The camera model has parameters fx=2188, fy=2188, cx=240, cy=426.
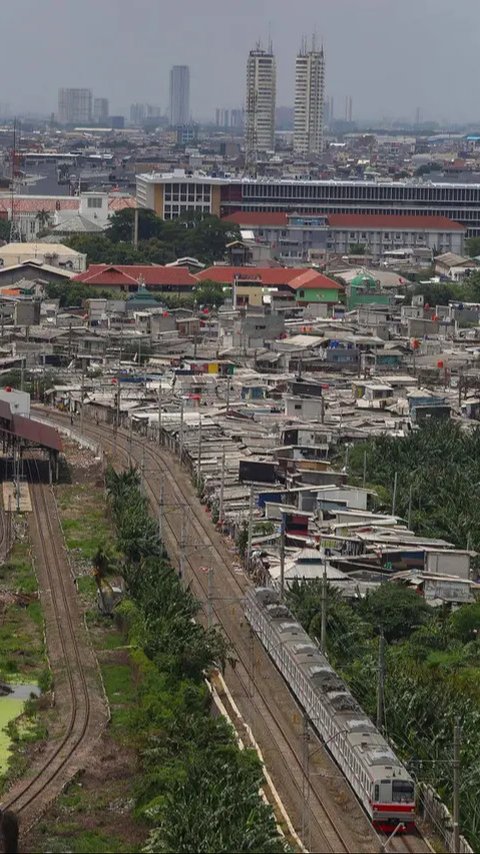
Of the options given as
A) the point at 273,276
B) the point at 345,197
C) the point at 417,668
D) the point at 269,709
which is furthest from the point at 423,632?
the point at 345,197

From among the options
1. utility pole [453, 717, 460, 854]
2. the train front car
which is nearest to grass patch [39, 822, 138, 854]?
the train front car

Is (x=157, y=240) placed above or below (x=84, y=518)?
above

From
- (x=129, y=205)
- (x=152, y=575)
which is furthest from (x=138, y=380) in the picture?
(x=129, y=205)

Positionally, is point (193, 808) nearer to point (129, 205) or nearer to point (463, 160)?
point (129, 205)

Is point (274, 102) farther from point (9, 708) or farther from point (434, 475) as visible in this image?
point (9, 708)

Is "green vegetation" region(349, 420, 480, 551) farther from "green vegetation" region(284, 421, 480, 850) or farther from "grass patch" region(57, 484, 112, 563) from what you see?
"grass patch" region(57, 484, 112, 563)
